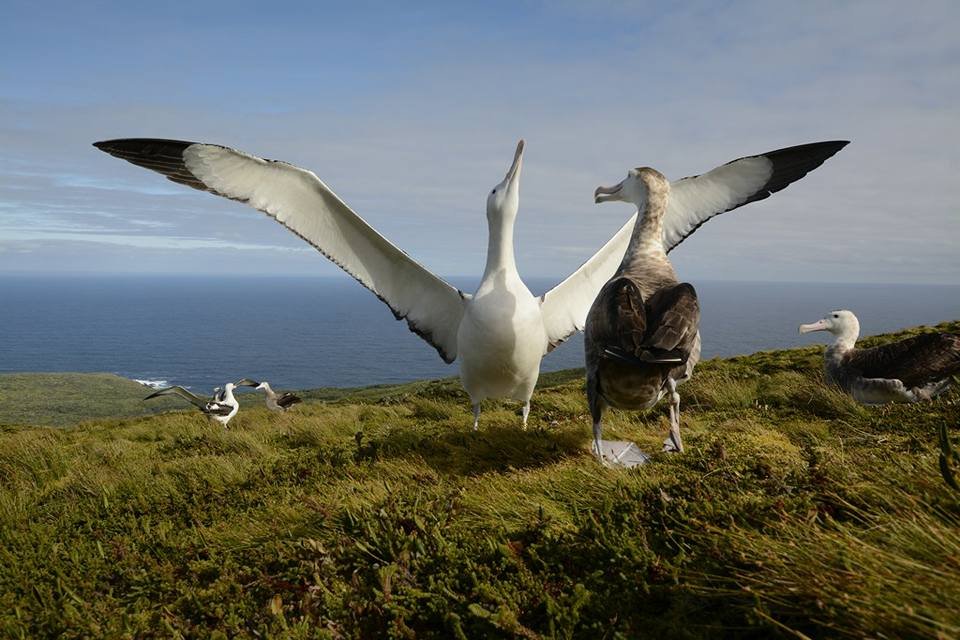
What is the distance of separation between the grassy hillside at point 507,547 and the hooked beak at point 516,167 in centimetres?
284

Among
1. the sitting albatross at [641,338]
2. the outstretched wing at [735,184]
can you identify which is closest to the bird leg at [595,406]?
the sitting albatross at [641,338]

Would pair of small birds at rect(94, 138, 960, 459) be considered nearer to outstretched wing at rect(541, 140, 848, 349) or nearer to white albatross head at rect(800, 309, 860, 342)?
outstretched wing at rect(541, 140, 848, 349)

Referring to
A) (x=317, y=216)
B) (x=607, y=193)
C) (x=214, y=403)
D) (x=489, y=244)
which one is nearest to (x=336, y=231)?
(x=317, y=216)

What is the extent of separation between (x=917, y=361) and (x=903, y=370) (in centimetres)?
18

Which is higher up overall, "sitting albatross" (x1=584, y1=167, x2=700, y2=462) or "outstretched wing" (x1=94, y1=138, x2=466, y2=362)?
"outstretched wing" (x1=94, y1=138, x2=466, y2=362)

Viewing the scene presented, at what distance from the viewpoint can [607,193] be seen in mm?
6410

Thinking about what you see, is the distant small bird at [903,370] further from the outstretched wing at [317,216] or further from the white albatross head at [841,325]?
the outstretched wing at [317,216]

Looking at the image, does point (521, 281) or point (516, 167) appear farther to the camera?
point (521, 281)

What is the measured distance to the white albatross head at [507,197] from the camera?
21.4 ft

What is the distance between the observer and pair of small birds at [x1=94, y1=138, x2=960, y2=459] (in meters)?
4.44

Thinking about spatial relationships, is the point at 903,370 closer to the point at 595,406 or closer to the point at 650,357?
the point at 595,406

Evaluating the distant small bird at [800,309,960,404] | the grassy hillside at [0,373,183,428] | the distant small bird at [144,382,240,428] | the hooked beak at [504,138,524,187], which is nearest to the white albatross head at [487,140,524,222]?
the hooked beak at [504,138,524,187]

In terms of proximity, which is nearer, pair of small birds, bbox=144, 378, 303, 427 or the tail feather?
the tail feather

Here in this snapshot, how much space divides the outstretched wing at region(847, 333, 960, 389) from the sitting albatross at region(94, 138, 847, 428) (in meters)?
2.75
